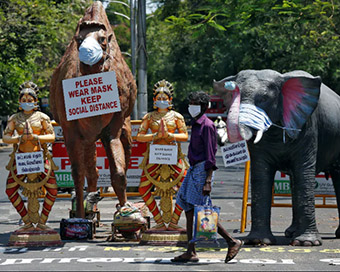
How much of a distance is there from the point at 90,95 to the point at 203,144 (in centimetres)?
249

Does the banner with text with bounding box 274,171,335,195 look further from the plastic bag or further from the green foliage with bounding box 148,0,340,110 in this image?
the plastic bag

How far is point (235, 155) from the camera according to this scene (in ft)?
38.3

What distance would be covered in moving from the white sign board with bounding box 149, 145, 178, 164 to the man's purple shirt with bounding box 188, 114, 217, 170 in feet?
5.62

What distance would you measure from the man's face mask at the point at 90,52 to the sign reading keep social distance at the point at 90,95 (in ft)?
1.01

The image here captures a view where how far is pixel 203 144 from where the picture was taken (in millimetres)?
9461

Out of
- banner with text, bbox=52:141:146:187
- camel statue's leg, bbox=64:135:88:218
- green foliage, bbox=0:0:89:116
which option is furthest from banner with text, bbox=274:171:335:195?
green foliage, bbox=0:0:89:116

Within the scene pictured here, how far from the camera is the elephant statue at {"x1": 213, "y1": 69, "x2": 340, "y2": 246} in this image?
11.0 m

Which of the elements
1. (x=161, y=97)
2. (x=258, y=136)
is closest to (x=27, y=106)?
(x=161, y=97)

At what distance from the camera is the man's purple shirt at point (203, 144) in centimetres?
934

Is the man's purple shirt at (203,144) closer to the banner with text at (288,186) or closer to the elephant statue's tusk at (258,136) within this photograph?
the elephant statue's tusk at (258,136)

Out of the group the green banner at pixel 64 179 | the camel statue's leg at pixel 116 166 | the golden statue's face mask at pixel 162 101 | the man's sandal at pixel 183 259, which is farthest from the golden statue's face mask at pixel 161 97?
the green banner at pixel 64 179

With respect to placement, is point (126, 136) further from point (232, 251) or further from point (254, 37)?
point (254, 37)

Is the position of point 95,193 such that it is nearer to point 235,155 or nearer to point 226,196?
point 235,155

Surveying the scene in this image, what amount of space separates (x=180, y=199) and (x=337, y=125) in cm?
345
